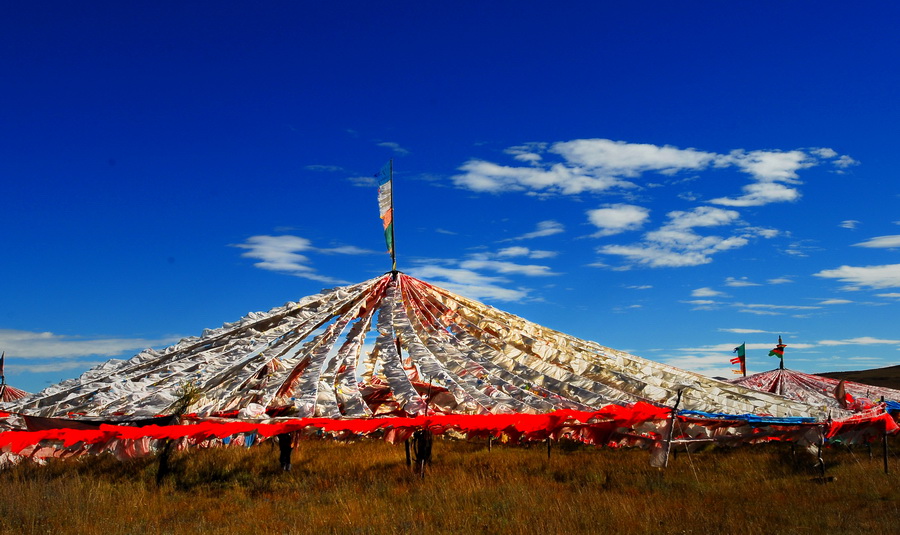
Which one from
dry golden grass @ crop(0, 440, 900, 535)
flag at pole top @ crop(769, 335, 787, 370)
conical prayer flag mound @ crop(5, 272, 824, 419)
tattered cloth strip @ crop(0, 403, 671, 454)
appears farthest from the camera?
flag at pole top @ crop(769, 335, 787, 370)

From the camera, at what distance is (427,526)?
7.63m

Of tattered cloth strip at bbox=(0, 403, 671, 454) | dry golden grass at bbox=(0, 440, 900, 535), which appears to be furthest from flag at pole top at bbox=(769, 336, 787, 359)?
tattered cloth strip at bbox=(0, 403, 671, 454)

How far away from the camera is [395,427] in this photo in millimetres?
7938

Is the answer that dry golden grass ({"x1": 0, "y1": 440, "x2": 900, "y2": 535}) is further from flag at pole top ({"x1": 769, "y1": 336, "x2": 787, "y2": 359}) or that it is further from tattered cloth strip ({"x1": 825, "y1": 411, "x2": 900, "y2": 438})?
flag at pole top ({"x1": 769, "y1": 336, "x2": 787, "y2": 359})

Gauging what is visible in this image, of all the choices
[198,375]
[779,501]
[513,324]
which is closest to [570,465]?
[513,324]

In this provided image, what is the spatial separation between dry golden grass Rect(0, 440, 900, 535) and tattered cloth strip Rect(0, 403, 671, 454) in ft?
3.35

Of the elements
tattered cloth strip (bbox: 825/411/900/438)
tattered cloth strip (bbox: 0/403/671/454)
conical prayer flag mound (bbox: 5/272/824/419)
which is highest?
conical prayer flag mound (bbox: 5/272/824/419)

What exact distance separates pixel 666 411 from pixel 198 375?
6.19 metres

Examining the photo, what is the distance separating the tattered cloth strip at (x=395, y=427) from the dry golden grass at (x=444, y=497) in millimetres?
1021

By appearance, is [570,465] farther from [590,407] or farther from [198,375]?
[198,375]

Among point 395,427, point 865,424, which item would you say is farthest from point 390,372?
point 865,424

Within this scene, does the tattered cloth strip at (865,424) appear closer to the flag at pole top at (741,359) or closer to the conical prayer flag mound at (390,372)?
the conical prayer flag mound at (390,372)

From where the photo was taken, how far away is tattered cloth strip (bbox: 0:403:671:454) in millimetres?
7562

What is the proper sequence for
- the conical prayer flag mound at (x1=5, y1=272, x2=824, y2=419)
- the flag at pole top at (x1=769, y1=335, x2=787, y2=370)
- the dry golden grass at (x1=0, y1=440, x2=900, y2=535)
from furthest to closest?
1. the flag at pole top at (x1=769, y1=335, x2=787, y2=370)
2. the conical prayer flag mound at (x1=5, y1=272, x2=824, y2=419)
3. the dry golden grass at (x1=0, y1=440, x2=900, y2=535)
